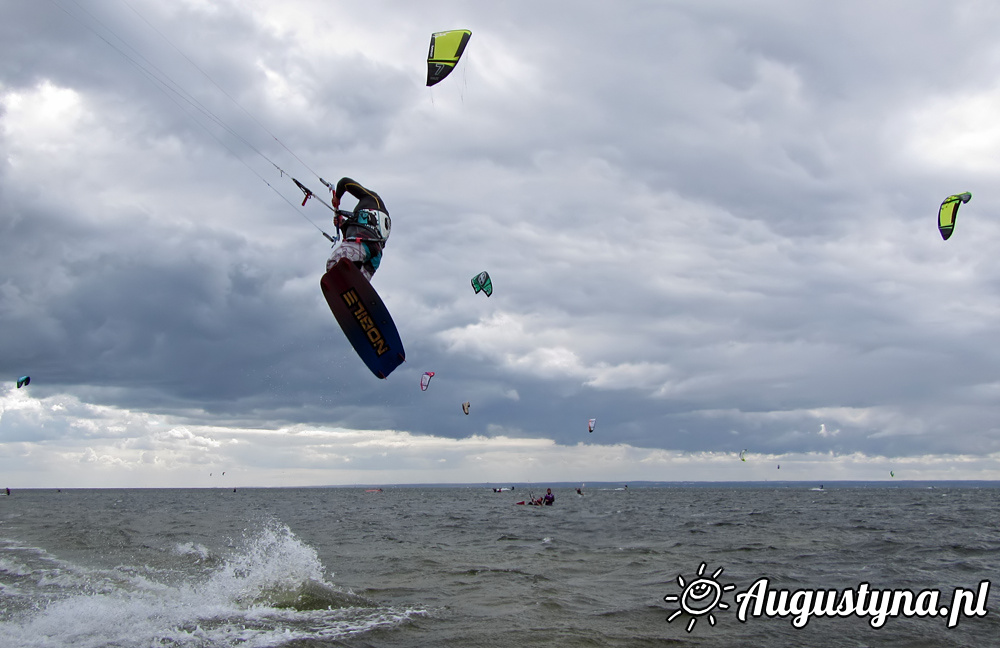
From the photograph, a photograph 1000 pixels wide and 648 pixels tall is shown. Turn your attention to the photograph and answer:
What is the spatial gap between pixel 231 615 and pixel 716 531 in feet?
66.9

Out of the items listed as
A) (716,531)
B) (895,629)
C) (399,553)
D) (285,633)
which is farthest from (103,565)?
(716,531)

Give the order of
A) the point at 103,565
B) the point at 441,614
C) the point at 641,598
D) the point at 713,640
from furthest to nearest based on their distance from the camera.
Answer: the point at 103,565 → the point at 641,598 → the point at 441,614 → the point at 713,640

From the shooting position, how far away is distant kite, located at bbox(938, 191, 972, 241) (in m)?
21.8

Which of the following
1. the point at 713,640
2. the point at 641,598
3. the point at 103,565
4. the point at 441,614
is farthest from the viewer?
the point at 103,565

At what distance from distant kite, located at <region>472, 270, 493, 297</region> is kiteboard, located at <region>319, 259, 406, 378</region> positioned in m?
16.6

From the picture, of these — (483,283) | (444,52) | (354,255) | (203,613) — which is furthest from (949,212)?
(203,613)

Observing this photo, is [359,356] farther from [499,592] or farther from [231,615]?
[499,592]

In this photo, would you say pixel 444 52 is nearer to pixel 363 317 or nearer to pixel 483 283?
pixel 363 317

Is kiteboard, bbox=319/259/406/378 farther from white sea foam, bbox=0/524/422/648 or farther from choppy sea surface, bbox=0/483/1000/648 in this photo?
choppy sea surface, bbox=0/483/1000/648

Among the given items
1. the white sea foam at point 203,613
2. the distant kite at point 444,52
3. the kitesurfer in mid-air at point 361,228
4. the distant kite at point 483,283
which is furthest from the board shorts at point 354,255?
the distant kite at point 483,283

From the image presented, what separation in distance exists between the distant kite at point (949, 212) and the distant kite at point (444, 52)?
18.0 meters

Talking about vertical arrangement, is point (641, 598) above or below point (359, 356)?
below

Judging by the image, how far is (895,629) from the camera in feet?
33.2

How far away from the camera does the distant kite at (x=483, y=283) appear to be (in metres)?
27.9
